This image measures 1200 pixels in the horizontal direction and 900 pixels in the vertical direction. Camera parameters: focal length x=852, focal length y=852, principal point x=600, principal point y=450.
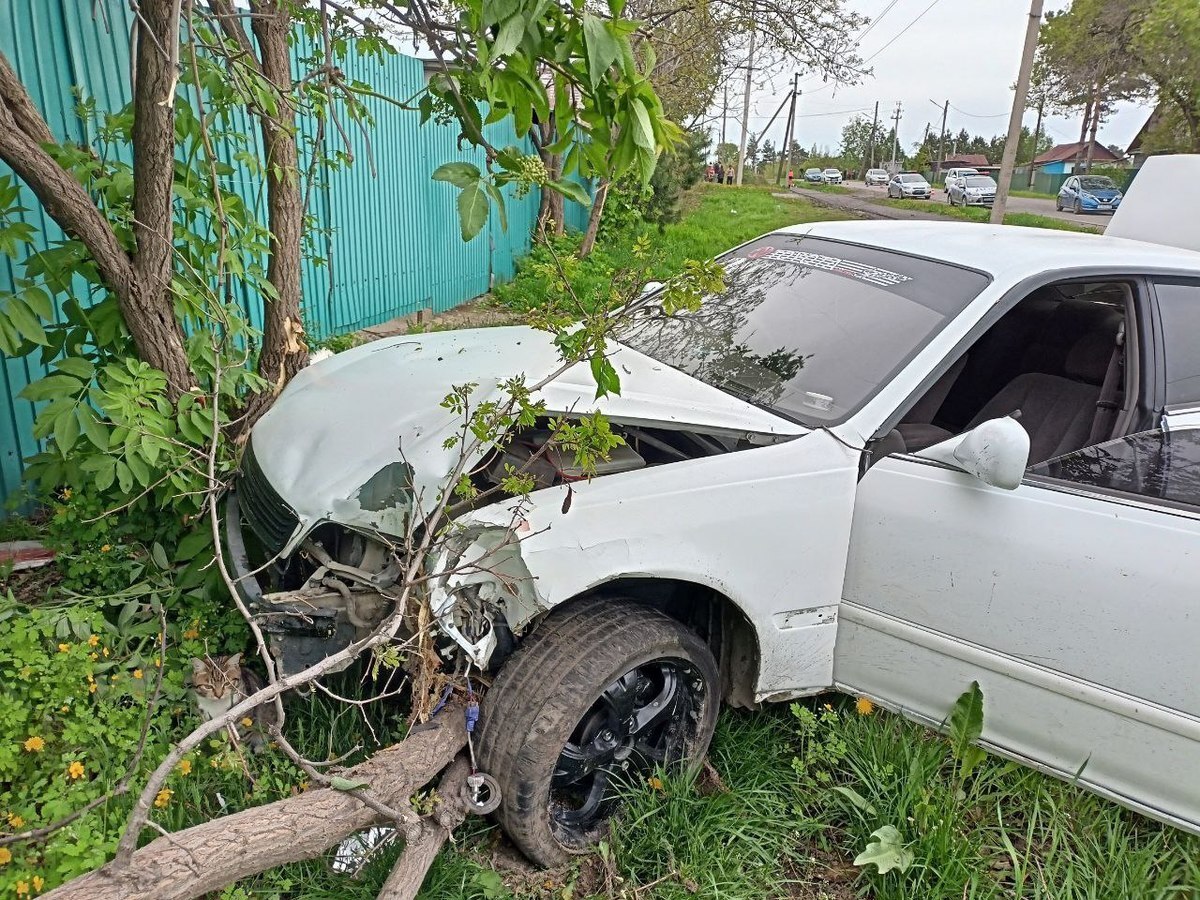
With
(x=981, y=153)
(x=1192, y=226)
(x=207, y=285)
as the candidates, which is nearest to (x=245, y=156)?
(x=207, y=285)

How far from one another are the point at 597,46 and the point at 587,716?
1.66 meters

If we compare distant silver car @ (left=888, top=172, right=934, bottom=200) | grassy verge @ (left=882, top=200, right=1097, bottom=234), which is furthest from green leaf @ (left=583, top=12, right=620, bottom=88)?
distant silver car @ (left=888, top=172, right=934, bottom=200)

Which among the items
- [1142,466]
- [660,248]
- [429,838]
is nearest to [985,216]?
[660,248]

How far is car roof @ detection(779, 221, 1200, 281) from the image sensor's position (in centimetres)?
273

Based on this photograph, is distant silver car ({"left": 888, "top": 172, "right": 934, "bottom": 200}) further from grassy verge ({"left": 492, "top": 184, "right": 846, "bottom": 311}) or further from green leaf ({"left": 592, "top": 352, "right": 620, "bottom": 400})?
green leaf ({"left": 592, "top": 352, "right": 620, "bottom": 400})

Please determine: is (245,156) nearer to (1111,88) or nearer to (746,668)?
(746,668)

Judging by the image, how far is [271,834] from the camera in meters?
1.83

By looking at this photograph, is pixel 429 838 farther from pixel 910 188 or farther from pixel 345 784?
pixel 910 188

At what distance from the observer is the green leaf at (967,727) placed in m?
2.41

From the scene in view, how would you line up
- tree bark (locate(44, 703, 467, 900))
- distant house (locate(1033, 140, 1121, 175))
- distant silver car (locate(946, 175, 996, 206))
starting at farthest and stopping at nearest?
distant house (locate(1033, 140, 1121, 175)), distant silver car (locate(946, 175, 996, 206)), tree bark (locate(44, 703, 467, 900))

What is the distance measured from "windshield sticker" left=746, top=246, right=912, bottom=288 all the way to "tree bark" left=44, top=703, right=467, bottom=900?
197cm

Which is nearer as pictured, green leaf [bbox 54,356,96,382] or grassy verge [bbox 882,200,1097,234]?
green leaf [bbox 54,356,96,382]

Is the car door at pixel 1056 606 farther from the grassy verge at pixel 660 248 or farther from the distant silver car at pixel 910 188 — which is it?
the distant silver car at pixel 910 188

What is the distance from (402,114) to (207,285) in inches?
216
